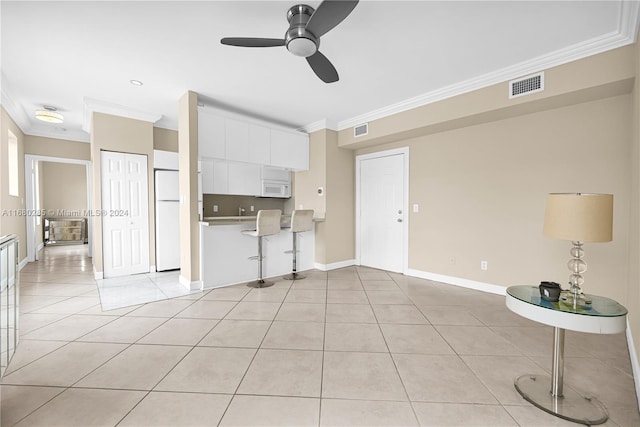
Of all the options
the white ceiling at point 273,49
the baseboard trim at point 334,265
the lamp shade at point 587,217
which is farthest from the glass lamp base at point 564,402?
the baseboard trim at point 334,265

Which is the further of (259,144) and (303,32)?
(259,144)

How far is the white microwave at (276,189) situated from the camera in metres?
5.56

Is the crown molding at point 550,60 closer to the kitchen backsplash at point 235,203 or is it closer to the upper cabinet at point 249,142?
the upper cabinet at point 249,142

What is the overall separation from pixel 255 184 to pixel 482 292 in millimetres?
4180

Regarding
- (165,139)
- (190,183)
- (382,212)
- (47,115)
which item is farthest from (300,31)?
(47,115)

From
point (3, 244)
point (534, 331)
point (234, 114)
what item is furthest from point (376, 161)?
point (3, 244)

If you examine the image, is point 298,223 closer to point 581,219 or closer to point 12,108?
point 581,219

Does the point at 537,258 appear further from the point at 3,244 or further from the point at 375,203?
the point at 3,244

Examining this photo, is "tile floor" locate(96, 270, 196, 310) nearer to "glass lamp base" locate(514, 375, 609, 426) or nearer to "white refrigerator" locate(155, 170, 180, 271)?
"white refrigerator" locate(155, 170, 180, 271)

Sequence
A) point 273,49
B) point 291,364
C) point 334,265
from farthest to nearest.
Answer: point 334,265, point 273,49, point 291,364

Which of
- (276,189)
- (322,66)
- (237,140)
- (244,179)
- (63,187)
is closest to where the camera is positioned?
(322,66)

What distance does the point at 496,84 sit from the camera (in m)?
3.22

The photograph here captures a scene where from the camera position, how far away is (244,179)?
5.40 meters

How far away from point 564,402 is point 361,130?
407cm
